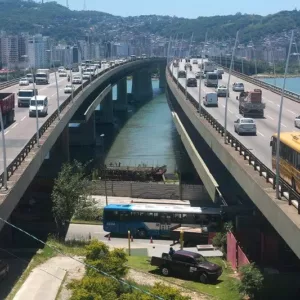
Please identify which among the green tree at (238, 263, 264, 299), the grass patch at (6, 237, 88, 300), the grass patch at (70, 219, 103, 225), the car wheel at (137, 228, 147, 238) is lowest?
the grass patch at (70, 219, 103, 225)

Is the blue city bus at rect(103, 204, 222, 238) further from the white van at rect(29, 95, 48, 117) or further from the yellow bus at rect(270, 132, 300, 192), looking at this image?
the white van at rect(29, 95, 48, 117)

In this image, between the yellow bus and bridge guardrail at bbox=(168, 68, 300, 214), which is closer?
bridge guardrail at bbox=(168, 68, 300, 214)

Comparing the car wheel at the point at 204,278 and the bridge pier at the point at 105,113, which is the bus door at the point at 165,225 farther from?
the bridge pier at the point at 105,113

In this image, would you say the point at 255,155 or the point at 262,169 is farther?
the point at 255,155

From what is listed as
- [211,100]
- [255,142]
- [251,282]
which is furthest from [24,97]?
[251,282]

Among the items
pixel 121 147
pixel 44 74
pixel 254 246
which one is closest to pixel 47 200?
pixel 254 246

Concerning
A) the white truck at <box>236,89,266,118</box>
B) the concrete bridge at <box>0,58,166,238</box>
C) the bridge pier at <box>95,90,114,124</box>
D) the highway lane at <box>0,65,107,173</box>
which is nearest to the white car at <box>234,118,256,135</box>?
the white truck at <box>236,89,266,118</box>

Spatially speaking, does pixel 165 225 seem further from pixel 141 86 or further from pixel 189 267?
pixel 141 86
